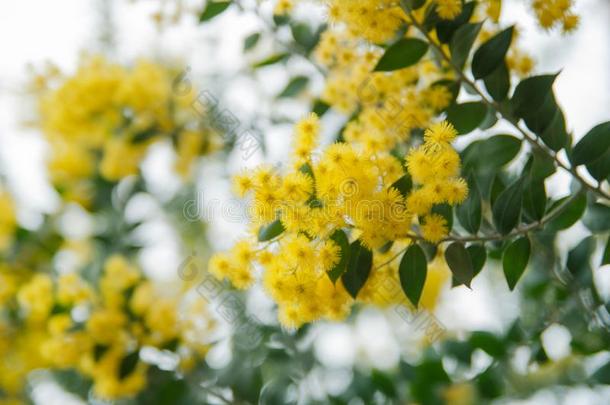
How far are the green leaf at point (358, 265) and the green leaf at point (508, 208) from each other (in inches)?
7.9

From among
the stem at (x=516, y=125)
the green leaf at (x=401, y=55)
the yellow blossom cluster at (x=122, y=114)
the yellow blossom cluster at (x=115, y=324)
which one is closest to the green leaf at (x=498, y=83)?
the stem at (x=516, y=125)

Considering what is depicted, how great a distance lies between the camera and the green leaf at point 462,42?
3.15 ft

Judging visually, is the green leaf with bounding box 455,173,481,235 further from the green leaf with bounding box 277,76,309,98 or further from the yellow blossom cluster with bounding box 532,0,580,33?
the green leaf with bounding box 277,76,309,98

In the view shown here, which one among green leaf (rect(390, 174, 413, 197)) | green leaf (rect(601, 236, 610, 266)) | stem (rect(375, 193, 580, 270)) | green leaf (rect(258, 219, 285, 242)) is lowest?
green leaf (rect(601, 236, 610, 266))

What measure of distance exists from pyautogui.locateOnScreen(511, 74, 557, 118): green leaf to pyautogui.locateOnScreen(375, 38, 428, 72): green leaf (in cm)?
17

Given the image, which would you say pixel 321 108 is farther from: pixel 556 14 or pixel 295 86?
pixel 556 14

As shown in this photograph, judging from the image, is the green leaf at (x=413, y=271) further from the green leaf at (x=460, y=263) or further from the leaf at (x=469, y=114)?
the leaf at (x=469, y=114)

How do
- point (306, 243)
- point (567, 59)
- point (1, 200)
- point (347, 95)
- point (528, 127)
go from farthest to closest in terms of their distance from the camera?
point (567, 59), point (1, 200), point (347, 95), point (528, 127), point (306, 243)

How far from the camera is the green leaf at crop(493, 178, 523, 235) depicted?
0.88 metres

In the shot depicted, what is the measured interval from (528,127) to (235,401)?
0.86m

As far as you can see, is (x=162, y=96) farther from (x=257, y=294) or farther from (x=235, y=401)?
(x=235, y=401)

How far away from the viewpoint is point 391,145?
1051 mm

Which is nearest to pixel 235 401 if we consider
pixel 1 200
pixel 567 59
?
pixel 1 200

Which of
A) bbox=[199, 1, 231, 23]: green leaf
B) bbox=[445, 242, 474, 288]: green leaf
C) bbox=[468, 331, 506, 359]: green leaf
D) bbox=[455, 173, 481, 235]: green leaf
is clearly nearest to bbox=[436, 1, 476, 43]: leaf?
bbox=[455, 173, 481, 235]: green leaf
